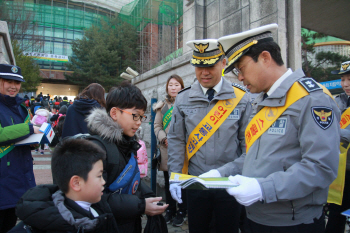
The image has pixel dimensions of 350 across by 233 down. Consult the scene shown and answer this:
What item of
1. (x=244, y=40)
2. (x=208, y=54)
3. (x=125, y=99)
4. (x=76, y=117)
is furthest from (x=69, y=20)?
(x=244, y=40)

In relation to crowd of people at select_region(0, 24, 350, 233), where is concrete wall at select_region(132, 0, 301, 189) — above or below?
above

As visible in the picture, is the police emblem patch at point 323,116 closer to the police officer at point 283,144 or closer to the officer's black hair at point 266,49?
the police officer at point 283,144

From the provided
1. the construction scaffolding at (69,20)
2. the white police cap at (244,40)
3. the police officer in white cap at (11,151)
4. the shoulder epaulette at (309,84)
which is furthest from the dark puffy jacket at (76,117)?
the construction scaffolding at (69,20)

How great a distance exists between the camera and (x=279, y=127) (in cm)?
143

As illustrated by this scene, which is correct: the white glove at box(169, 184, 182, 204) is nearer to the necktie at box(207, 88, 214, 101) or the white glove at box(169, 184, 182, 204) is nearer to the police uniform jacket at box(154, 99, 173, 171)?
the necktie at box(207, 88, 214, 101)

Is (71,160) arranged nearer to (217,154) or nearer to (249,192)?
(249,192)

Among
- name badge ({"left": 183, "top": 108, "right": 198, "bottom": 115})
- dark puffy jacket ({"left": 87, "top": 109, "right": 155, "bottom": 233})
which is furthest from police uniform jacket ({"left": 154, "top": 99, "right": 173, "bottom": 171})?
dark puffy jacket ({"left": 87, "top": 109, "right": 155, "bottom": 233})

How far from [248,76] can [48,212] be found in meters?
1.40

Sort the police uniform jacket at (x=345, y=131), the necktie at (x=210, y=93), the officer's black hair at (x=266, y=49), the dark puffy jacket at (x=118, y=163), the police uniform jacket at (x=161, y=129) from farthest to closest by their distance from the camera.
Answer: the police uniform jacket at (x=161, y=129)
the police uniform jacket at (x=345, y=131)
the necktie at (x=210, y=93)
the dark puffy jacket at (x=118, y=163)
the officer's black hair at (x=266, y=49)

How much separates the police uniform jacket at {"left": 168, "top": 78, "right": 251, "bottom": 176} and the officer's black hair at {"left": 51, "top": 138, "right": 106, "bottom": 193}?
0.99 metres

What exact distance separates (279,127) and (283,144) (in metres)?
0.10

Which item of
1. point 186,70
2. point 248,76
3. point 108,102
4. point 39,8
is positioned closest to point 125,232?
point 108,102

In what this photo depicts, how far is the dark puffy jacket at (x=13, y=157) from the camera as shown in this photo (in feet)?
8.04

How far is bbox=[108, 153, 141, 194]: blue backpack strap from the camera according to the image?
1.70m
